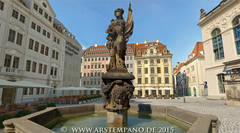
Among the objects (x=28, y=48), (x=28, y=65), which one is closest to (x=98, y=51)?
(x=28, y=48)

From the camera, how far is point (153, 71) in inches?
1719

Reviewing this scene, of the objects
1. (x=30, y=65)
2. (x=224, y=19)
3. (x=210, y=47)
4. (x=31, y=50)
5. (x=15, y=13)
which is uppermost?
(x=224, y=19)

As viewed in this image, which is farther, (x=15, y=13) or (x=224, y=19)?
(x=224, y=19)

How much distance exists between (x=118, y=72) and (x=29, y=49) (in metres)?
22.2

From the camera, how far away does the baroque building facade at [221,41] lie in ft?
70.6

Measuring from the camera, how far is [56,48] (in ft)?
94.0

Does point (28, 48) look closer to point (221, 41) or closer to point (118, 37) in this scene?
point (118, 37)

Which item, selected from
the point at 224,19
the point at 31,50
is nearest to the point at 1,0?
the point at 31,50

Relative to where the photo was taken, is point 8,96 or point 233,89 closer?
point 233,89

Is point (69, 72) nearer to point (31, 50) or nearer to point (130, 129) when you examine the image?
point (31, 50)

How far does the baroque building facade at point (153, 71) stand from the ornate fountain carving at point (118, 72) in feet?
121

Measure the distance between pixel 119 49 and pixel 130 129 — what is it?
3.45m

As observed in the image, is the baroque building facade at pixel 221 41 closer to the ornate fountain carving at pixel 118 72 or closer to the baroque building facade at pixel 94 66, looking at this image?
the ornate fountain carving at pixel 118 72

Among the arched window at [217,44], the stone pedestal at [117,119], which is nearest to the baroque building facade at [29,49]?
the stone pedestal at [117,119]
